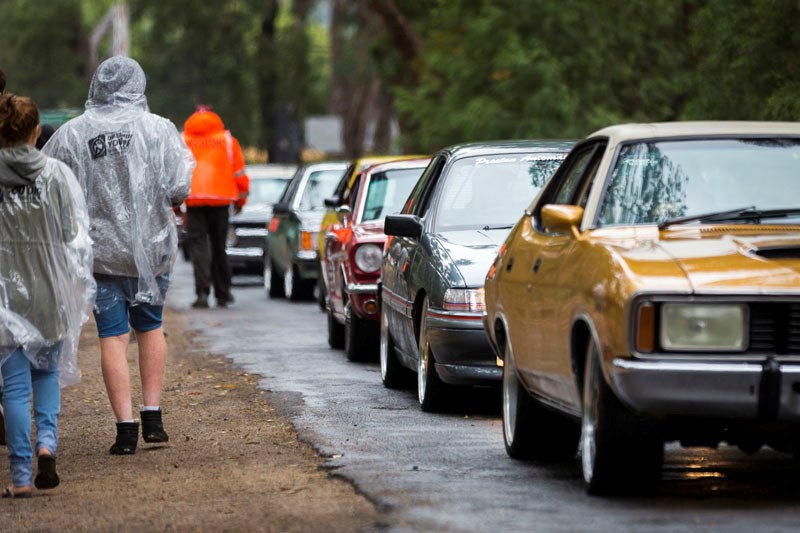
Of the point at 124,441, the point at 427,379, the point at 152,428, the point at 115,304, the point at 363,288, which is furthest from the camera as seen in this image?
the point at 363,288

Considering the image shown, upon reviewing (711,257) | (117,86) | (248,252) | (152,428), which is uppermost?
(117,86)

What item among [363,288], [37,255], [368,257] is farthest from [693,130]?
[368,257]

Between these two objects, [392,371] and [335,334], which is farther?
[335,334]

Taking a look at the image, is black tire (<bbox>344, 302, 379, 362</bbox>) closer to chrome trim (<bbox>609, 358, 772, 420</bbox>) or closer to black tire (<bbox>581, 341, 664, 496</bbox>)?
black tire (<bbox>581, 341, 664, 496</bbox>)

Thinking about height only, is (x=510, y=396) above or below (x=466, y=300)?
below

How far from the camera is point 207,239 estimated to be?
19672 mm

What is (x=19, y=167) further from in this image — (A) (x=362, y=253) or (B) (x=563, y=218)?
(A) (x=362, y=253)

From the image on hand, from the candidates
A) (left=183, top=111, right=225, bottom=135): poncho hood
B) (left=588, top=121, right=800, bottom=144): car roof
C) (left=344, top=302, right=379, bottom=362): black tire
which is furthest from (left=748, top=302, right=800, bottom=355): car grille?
(left=183, top=111, right=225, bottom=135): poncho hood

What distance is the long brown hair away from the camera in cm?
782

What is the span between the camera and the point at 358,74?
44.5 m

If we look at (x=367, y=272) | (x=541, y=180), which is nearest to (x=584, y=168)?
(x=541, y=180)

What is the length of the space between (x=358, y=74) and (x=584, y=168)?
121 feet

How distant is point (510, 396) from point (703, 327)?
7.08 feet

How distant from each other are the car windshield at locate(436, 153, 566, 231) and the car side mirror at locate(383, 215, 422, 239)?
0.18 m
